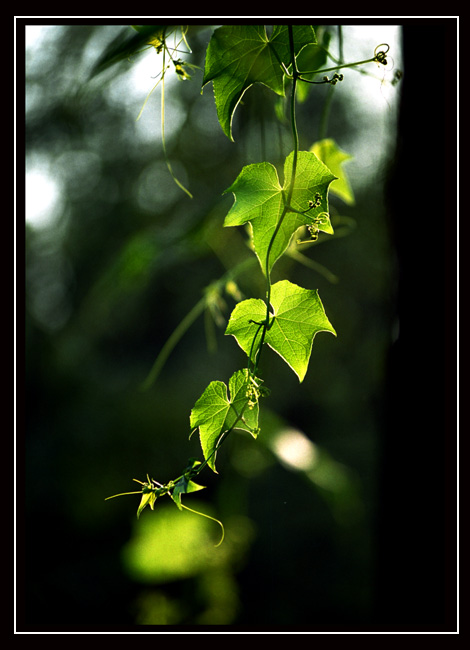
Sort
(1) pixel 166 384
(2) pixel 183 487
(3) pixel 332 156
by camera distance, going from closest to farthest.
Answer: (2) pixel 183 487
(3) pixel 332 156
(1) pixel 166 384

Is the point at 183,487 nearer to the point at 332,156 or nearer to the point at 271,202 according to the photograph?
the point at 271,202

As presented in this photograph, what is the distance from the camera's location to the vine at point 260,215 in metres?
0.17

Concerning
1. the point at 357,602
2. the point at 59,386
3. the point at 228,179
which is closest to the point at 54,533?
the point at 59,386

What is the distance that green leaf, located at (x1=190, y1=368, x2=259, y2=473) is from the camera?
0.19 meters

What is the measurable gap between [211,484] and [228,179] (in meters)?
0.51

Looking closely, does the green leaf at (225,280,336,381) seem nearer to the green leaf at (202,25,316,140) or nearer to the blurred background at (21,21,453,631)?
the green leaf at (202,25,316,140)

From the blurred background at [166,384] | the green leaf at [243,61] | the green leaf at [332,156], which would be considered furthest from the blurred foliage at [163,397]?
the green leaf at [243,61]

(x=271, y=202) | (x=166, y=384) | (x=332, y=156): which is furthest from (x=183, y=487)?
(x=166, y=384)

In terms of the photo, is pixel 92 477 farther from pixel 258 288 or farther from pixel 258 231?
pixel 258 231

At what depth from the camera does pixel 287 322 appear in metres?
0.19

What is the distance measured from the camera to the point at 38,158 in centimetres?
83

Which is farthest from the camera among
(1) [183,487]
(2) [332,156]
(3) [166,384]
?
(3) [166,384]

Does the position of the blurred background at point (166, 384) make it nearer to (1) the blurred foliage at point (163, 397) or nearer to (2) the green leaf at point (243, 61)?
(1) the blurred foliage at point (163, 397)

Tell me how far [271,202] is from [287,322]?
0.04 meters
